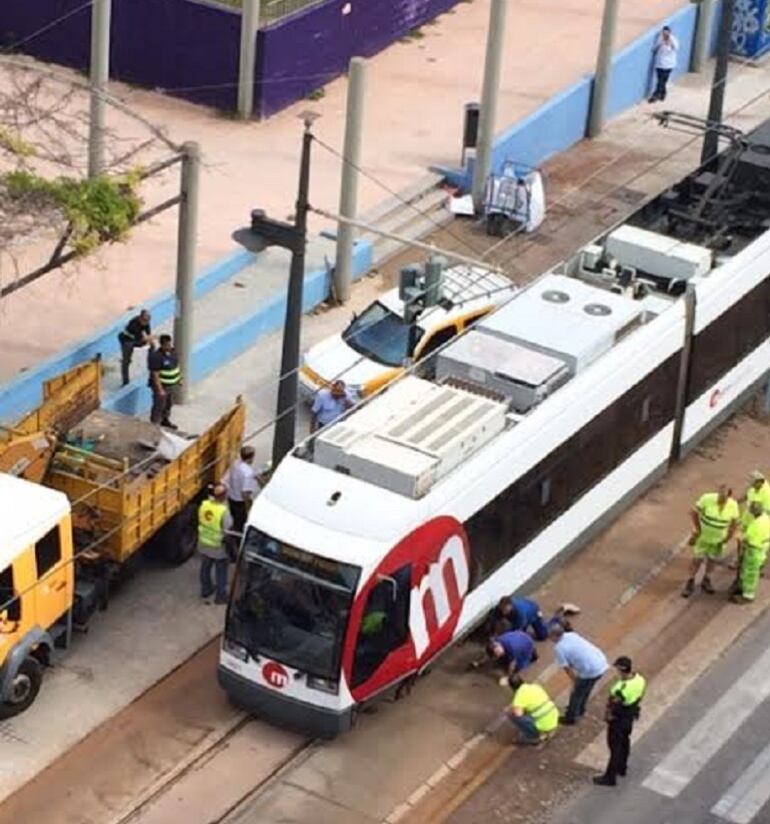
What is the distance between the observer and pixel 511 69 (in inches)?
1667

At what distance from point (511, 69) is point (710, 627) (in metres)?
17.8

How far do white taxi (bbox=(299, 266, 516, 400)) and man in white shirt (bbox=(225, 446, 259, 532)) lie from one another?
151 inches

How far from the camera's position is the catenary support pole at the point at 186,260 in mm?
29188

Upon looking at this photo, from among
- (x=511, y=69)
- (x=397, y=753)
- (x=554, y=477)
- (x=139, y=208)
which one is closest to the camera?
(x=397, y=753)

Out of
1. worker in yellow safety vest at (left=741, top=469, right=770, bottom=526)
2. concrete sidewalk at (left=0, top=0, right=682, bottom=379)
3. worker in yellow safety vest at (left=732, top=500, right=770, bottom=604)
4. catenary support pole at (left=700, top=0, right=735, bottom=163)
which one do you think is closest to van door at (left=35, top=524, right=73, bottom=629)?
concrete sidewalk at (left=0, top=0, right=682, bottom=379)

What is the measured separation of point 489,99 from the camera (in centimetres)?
3609

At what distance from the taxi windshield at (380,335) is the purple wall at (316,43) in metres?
8.45

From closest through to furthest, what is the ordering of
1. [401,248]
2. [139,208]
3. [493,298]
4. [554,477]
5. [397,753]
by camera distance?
[397,753] → [554,477] → [139,208] → [493,298] → [401,248]

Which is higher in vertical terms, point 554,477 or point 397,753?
point 554,477

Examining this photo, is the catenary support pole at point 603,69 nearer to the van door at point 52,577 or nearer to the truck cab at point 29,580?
the truck cab at point 29,580

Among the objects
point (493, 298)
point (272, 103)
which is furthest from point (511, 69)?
point (493, 298)

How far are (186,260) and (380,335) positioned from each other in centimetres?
306

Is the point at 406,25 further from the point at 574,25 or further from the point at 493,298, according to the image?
the point at 493,298

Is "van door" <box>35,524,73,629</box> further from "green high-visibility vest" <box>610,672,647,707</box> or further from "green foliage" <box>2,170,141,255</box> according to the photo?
"green high-visibility vest" <box>610,672,647,707</box>
